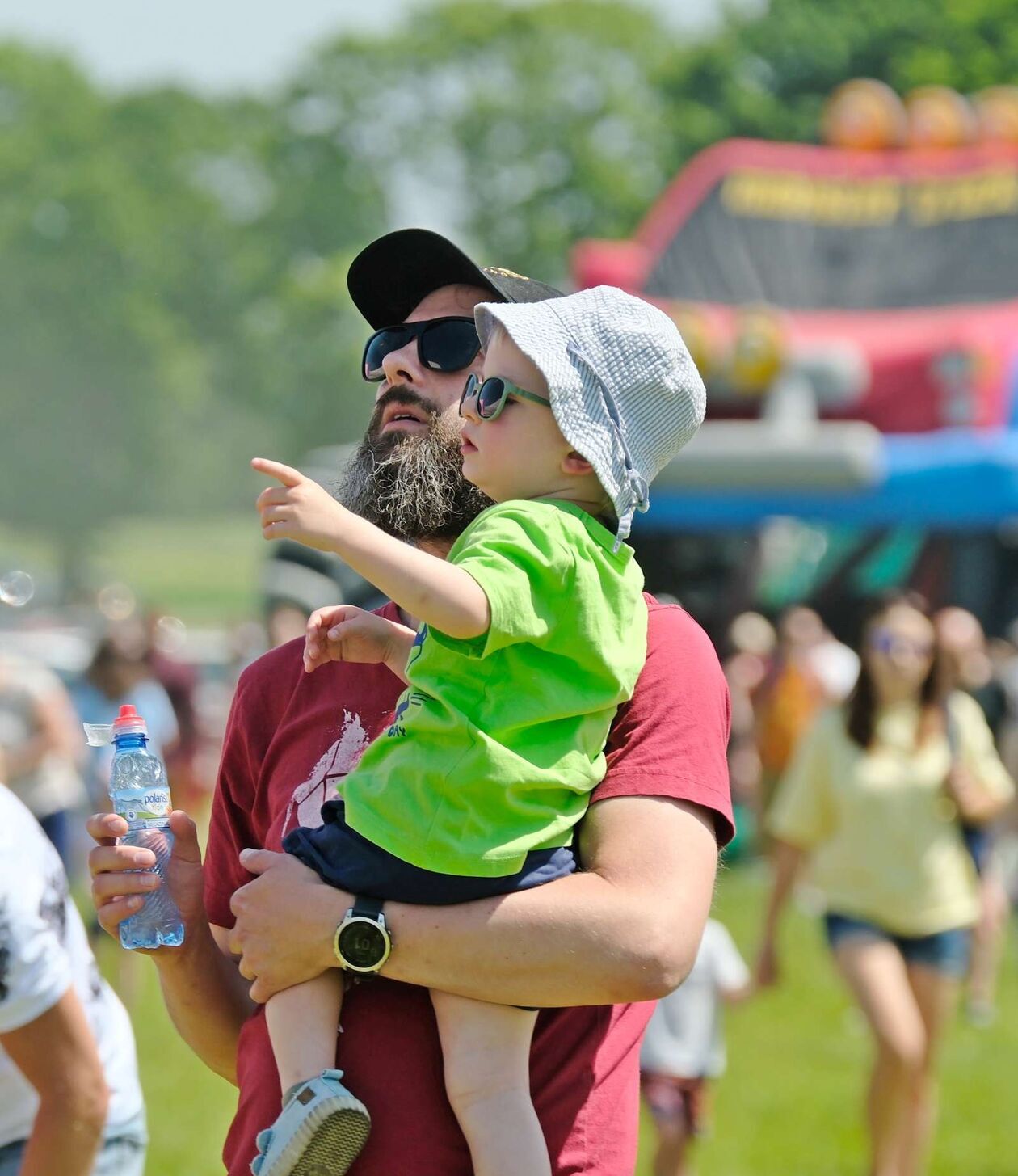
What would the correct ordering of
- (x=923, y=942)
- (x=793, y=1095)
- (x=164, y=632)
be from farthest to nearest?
(x=164, y=632), (x=793, y=1095), (x=923, y=942)

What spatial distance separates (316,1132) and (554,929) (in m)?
0.36

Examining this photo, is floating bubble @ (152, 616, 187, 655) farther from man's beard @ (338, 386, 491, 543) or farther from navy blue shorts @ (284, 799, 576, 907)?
navy blue shorts @ (284, 799, 576, 907)

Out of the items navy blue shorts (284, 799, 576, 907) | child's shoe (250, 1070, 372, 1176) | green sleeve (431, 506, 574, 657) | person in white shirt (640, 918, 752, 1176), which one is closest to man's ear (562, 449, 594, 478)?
green sleeve (431, 506, 574, 657)

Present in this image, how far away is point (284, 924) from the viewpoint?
2.16 metres

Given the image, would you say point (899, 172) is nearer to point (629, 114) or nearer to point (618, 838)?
point (618, 838)

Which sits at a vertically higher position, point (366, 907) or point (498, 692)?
point (498, 692)

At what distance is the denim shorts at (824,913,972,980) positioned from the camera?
6.13m

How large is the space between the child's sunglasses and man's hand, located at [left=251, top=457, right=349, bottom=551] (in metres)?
0.28

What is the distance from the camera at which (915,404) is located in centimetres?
1551

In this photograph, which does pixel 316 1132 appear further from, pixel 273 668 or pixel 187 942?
pixel 273 668

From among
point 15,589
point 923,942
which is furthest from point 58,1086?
point 923,942

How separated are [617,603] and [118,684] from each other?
792 cm

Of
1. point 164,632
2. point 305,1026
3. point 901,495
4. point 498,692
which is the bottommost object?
point 164,632

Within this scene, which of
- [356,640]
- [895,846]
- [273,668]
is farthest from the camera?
[895,846]
